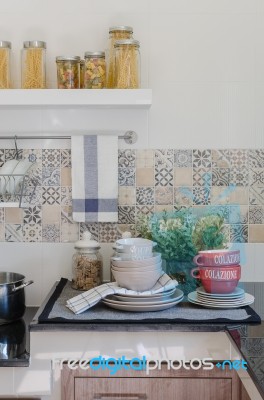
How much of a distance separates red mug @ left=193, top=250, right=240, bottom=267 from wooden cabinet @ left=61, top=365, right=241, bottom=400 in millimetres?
336

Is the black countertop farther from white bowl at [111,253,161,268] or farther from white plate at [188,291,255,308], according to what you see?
white bowl at [111,253,161,268]

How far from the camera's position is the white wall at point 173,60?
2.46 m

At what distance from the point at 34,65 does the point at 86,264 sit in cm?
69

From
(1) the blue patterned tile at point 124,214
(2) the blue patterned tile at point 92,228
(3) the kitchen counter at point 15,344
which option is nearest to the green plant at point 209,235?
(1) the blue patterned tile at point 124,214

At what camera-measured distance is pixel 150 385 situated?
1.90 m

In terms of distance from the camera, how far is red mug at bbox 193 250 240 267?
2072 millimetres

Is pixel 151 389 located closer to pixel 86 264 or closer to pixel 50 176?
pixel 86 264

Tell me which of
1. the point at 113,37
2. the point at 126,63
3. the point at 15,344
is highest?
the point at 113,37

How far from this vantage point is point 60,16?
2.47 m

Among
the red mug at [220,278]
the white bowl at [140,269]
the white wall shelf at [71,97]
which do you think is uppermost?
the white wall shelf at [71,97]

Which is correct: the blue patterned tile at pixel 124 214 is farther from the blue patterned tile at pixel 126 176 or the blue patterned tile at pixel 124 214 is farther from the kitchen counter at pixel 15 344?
the kitchen counter at pixel 15 344

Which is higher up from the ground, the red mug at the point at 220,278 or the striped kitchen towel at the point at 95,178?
the striped kitchen towel at the point at 95,178

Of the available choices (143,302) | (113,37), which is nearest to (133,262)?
(143,302)

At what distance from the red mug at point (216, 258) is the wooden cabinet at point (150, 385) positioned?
34cm
